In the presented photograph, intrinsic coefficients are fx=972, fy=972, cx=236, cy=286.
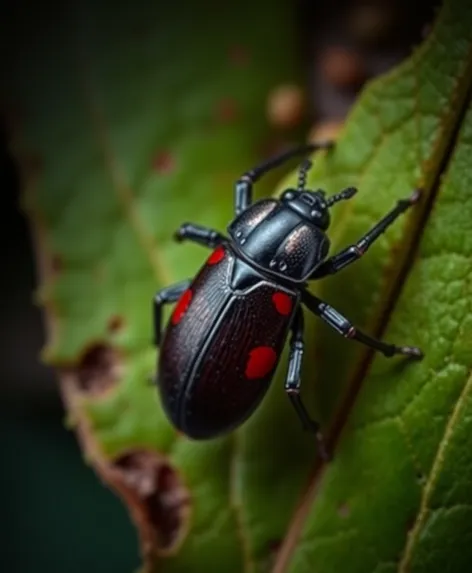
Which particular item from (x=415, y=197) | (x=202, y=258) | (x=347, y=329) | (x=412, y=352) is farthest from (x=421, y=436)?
(x=202, y=258)

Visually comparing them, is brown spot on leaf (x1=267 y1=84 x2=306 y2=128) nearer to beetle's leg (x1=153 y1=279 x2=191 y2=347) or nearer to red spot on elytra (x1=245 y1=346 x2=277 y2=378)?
beetle's leg (x1=153 y1=279 x2=191 y2=347)

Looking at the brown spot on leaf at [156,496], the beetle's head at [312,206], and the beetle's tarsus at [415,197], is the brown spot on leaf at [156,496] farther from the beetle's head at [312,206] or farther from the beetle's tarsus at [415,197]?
the beetle's tarsus at [415,197]

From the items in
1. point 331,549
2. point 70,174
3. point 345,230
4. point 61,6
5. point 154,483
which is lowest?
point 331,549

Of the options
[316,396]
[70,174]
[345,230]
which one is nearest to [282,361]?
[316,396]

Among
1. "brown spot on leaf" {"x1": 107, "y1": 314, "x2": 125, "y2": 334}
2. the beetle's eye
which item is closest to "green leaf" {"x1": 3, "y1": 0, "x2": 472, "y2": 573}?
"brown spot on leaf" {"x1": 107, "y1": 314, "x2": 125, "y2": 334}

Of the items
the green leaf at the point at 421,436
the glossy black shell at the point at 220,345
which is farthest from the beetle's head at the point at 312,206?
the green leaf at the point at 421,436

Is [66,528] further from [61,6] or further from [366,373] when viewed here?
[61,6]
